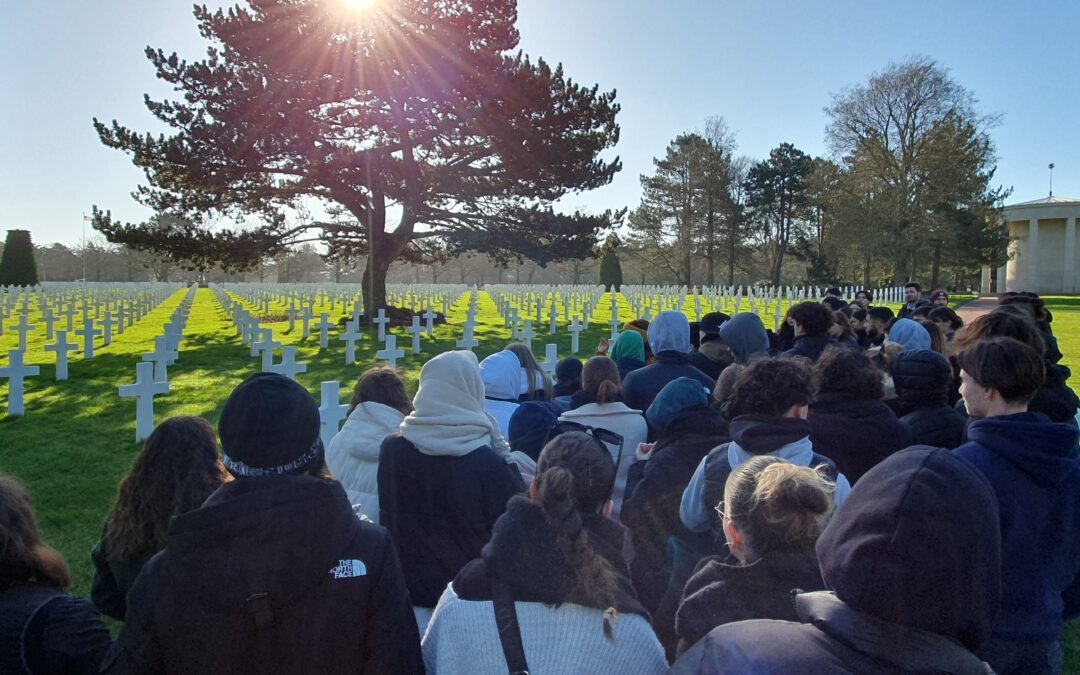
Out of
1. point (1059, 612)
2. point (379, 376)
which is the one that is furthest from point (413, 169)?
point (1059, 612)

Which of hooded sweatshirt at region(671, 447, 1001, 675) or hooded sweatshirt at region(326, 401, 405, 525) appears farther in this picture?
hooded sweatshirt at region(326, 401, 405, 525)

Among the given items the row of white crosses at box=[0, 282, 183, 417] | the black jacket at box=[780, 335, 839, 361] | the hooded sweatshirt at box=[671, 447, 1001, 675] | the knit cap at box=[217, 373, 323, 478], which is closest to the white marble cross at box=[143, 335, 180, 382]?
the row of white crosses at box=[0, 282, 183, 417]

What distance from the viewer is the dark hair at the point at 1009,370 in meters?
2.38

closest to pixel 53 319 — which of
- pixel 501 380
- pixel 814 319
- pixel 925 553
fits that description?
pixel 501 380

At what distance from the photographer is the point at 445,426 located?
254 cm

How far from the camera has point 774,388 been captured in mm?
2586

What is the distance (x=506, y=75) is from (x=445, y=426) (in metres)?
16.0

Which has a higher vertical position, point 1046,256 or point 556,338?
point 1046,256

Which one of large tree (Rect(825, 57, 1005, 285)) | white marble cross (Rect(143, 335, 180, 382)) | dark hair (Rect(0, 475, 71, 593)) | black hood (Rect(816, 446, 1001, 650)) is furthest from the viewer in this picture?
large tree (Rect(825, 57, 1005, 285))

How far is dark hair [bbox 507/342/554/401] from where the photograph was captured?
502cm

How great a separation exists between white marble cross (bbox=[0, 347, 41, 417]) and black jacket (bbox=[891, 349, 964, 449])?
28.4 feet

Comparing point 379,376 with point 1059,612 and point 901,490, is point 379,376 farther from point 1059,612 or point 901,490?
point 1059,612

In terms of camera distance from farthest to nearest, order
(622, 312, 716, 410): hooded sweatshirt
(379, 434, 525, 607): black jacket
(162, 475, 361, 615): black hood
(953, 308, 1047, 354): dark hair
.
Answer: (622, 312, 716, 410): hooded sweatshirt
(953, 308, 1047, 354): dark hair
(379, 434, 525, 607): black jacket
(162, 475, 361, 615): black hood

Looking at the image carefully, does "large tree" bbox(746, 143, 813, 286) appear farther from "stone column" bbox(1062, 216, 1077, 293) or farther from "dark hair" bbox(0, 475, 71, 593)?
"dark hair" bbox(0, 475, 71, 593)
